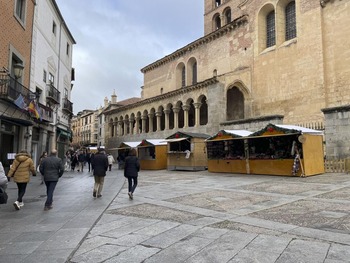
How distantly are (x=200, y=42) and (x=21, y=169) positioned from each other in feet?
103

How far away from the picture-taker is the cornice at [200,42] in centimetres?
3059

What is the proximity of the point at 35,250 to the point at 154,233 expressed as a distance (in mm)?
1882

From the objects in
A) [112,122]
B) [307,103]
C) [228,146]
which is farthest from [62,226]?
[112,122]

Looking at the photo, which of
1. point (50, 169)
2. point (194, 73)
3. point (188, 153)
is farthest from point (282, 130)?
point (194, 73)

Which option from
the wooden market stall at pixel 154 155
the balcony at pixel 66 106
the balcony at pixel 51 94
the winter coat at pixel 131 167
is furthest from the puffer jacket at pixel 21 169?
the balcony at pixel 66 106

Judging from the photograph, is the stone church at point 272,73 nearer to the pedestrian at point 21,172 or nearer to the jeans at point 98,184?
the jeans at point 98,184

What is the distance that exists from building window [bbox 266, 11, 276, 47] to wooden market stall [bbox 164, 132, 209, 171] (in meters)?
12.7

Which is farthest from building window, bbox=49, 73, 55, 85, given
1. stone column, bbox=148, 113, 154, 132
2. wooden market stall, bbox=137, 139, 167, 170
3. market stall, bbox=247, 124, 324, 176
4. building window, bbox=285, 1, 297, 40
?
building window, bbox=285, 1, 297, 40

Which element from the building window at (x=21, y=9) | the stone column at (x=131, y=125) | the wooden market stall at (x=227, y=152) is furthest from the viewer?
the stone column at (x=131, y=125)

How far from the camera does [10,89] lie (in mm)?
13977

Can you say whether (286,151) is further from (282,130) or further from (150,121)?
(150,121)

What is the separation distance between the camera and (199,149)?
854 inches

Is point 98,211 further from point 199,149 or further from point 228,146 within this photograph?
point 199,149

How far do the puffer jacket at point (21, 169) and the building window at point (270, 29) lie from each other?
2516 centimetres
